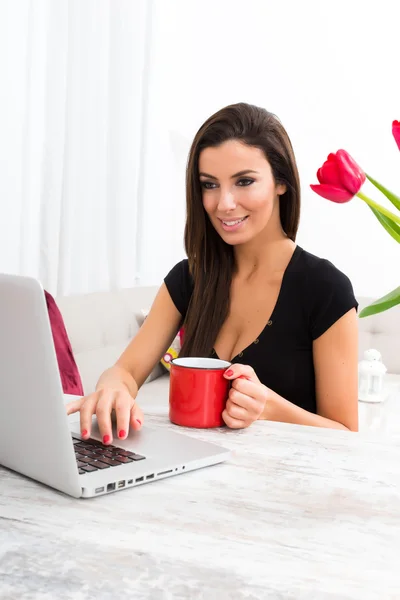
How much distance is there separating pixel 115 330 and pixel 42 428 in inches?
79.8

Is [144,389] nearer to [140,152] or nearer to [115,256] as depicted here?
[115,256]

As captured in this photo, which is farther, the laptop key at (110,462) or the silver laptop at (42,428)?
the laptop key at (110,462)

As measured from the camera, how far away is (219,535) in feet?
2.01

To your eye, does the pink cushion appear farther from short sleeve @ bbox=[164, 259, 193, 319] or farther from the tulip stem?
the tulip stem

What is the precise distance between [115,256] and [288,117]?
1.43m

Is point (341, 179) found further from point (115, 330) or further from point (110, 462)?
point (115, 330)

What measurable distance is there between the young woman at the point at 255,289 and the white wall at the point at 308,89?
2.00m

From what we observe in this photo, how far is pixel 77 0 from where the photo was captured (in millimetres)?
2777

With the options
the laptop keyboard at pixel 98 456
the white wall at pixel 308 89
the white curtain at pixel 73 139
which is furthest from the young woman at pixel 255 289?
the white wall at pixel 308 89

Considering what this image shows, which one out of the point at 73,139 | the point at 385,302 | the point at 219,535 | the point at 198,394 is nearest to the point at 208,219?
the point at 198,394

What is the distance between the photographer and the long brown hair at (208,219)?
1.47m

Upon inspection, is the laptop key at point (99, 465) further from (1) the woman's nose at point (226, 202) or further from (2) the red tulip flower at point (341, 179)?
(1) the woman's nose at point (226, 202)

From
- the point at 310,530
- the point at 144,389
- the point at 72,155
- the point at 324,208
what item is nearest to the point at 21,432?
the point at 310,530

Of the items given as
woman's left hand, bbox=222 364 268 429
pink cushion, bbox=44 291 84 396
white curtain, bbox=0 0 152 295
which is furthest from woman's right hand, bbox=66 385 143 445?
white curtain, bbox=0 0 152 295
